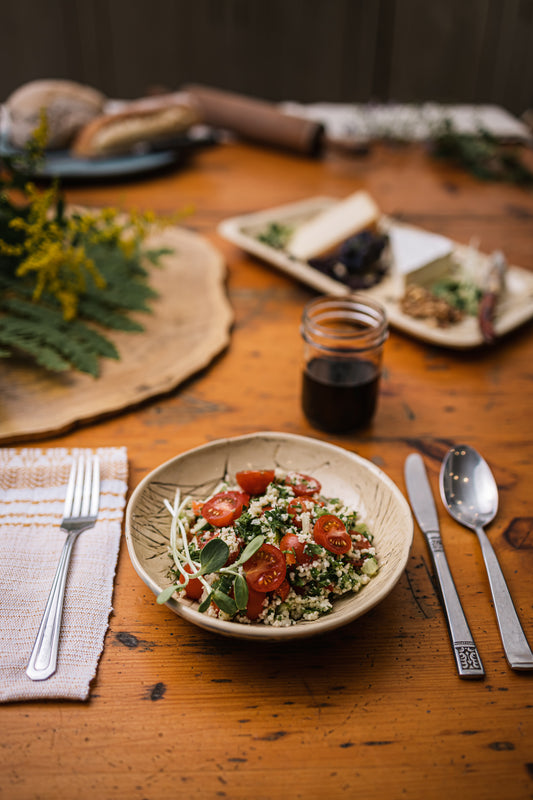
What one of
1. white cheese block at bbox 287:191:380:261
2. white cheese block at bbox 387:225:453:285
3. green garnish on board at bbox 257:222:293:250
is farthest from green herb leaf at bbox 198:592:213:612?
green garnish on board at bbox 257:222:293:250

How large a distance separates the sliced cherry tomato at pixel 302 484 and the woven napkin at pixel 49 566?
Answer: 0.27 meters

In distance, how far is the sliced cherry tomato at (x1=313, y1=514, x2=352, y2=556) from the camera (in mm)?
807

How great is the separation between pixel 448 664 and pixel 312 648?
0.57ft

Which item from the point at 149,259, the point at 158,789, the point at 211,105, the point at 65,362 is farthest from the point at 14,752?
the point at 211,105

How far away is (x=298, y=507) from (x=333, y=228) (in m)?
1.07

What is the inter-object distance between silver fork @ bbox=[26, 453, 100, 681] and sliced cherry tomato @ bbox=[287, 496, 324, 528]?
1.05 ft

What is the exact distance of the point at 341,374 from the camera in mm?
1161

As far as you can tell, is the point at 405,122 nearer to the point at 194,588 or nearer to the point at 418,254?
the point at 418,254

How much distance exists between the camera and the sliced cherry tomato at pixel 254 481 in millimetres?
908

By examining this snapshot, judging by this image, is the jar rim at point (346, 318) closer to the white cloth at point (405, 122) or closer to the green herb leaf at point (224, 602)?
the green herb leaf at point (224, 602)

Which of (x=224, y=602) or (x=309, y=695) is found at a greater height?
(x=224, y=602)

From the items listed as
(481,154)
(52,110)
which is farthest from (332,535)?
(481,154)

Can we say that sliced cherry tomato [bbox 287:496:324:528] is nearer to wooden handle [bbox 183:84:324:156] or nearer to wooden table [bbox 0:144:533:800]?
wooden table [bbox 0:144:533:800]

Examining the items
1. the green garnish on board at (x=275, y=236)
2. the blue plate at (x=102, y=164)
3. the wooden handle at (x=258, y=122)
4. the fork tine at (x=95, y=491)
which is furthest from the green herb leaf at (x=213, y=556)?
the wooden handle at (x=258, y=122)
